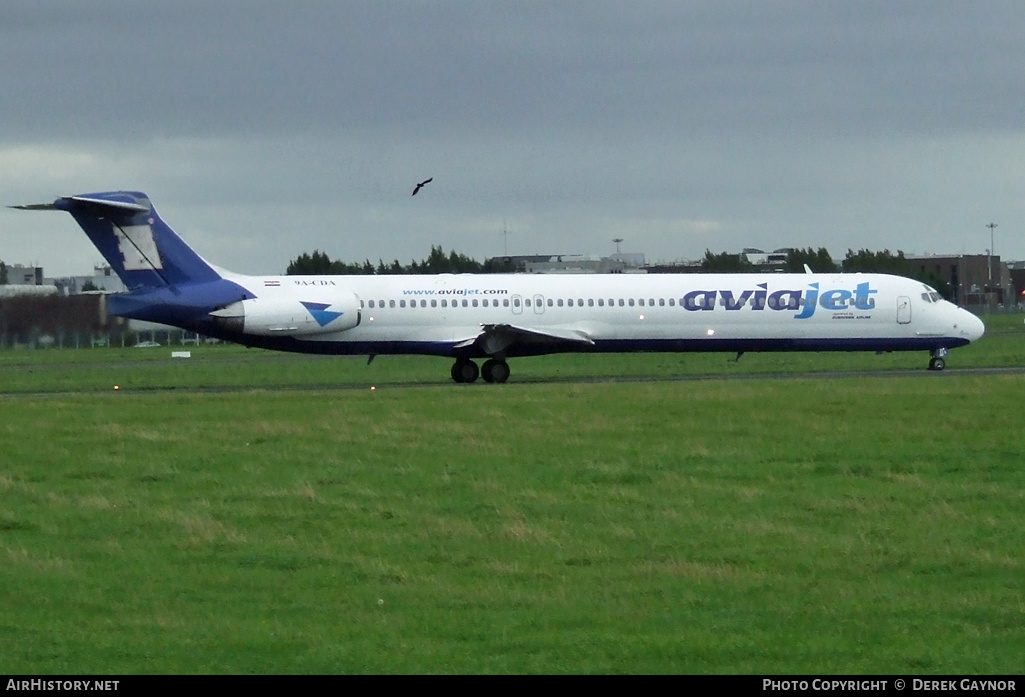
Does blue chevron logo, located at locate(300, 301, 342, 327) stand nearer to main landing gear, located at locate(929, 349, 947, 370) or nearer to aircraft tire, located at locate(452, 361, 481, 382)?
aircraft tire, located at locate(452, 361, 481, 382)

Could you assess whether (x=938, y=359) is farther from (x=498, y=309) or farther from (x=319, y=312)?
(x=319, y=312)

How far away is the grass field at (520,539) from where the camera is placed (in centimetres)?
1024

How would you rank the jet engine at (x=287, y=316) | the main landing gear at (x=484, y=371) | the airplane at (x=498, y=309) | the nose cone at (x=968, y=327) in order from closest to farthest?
1. the airplane at (x=498, y=309)
2. the jet engine at (x=287, y=316)
3. the main landing gear at (x=484, y=371)
4. the nose cone at (x=968, y=327)

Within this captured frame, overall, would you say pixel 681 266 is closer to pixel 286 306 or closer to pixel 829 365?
pixel 829 365

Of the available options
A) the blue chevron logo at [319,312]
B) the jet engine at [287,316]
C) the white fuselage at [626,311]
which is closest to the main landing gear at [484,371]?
the white fuselage at [626,311]

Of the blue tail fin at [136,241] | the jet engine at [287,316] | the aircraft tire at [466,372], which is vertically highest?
the blue tail fin at [136,241]

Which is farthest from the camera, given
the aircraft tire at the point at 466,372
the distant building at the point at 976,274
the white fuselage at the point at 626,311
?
the distant building at the point at 976,274

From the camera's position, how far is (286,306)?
39844 millimetres

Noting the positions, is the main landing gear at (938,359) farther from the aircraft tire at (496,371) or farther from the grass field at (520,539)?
the grass field at (520,539)

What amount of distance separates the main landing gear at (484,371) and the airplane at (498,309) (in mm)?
42

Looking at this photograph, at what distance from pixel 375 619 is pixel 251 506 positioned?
5.72 metres

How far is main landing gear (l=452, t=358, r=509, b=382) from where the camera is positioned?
137 feet

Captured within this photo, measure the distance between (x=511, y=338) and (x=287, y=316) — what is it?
6134 millimetres

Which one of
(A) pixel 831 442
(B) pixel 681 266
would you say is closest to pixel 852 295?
(A) pixel 831 442
